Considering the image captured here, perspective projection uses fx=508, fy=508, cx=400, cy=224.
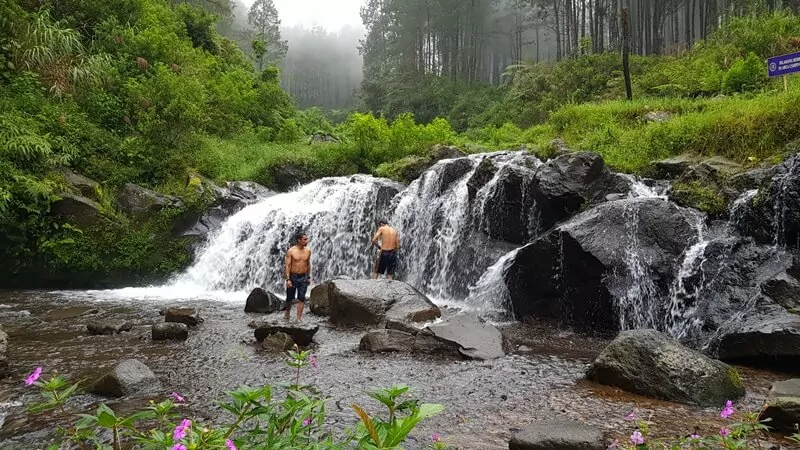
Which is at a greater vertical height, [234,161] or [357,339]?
[234,161]

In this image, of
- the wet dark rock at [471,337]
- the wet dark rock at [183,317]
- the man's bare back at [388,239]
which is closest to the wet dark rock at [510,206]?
the man's bare back at [388,239]

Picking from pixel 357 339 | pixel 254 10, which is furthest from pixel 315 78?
pixel 357 339

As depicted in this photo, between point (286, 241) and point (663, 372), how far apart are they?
425 inches

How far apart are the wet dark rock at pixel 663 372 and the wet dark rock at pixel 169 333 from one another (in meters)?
5.96

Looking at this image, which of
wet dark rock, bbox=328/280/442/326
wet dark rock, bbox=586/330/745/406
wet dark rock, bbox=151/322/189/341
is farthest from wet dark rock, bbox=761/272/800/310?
wet dark rock, bbox=151/322/189/341

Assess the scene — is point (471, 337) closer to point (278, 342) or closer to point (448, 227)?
point (278, 342)

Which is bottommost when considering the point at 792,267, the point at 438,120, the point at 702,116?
the point at 792,267

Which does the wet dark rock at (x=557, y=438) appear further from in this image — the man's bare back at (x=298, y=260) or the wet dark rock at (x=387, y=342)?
the man's bare back at (x=298, y=260)

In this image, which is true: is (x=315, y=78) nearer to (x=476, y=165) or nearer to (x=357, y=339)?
(x=476, y=165)

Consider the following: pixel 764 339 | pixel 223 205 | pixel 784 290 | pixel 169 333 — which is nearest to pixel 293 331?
pixel 169 333

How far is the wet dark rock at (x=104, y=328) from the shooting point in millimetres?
8234

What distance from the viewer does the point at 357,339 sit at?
7.97m

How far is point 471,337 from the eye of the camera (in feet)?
23.8

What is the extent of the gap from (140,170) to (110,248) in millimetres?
2980
